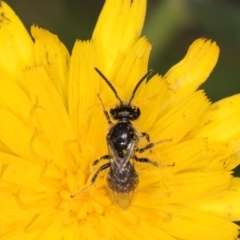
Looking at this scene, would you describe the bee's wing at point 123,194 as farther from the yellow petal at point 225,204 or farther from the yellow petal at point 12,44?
the yellow petal at point 12,44

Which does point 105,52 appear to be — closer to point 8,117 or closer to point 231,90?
point 8,117

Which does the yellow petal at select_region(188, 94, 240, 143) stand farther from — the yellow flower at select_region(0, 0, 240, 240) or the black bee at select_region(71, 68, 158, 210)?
the black bee at select_region(71, 68, 158, 210)

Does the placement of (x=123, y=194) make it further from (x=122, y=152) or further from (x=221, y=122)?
(x=221, y=122)

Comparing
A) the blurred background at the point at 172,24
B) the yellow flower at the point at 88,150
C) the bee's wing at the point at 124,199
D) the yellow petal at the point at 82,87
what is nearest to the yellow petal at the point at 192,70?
the yellow flower at the point at 88,150

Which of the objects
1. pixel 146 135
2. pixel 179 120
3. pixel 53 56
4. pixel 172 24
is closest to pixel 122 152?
pixel 146 135

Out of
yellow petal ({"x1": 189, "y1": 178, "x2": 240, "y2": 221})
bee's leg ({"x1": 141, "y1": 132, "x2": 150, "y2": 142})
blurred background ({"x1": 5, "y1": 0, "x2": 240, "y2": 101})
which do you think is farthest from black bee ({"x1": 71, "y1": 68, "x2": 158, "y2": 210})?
blurred background ({"x1": 5, "y1": 0, "x2": 240, "y2": 101})

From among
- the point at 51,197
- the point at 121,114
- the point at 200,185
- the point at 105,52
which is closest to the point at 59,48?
the point at 105,52
